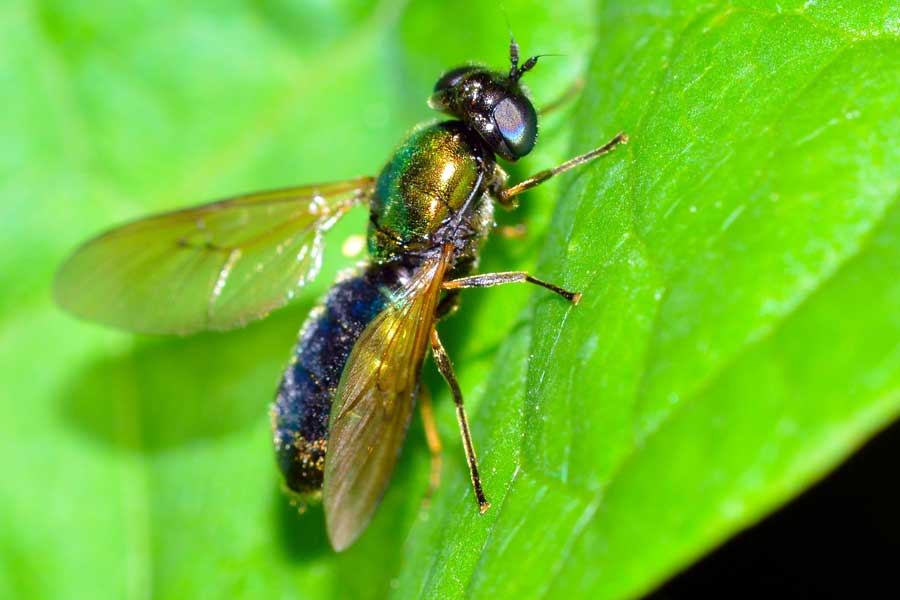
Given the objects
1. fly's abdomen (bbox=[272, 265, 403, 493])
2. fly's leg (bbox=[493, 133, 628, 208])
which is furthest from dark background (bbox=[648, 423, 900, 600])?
fly's leg (bbox=[493, 133, 628, 208])

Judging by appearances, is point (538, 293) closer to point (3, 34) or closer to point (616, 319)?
point (616, 319)

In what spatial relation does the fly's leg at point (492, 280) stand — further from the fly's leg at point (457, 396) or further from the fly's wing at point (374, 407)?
the fly's leg at point (457, 396)

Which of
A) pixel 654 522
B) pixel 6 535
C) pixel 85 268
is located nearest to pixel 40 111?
pixel 85 268

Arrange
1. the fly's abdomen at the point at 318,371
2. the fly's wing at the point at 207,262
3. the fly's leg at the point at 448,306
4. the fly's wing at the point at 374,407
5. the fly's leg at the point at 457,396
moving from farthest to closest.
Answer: the fly's wing at the point at 207,262 → the fly's leg at the point at 448,306 → the fly's abdomen at the point at 318,371 → the fly's wing at the point at 374,407 → the fly's leg at the point at 457,396

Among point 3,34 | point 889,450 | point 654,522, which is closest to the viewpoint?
point 654,522

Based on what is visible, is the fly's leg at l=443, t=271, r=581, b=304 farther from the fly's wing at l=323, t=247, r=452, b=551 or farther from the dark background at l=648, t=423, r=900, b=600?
the dark background at l=648, t=423, r=900, b=600

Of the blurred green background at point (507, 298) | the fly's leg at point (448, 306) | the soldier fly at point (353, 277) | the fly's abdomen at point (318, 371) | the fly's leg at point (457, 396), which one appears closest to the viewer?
the blurred green background at point (507, 298)

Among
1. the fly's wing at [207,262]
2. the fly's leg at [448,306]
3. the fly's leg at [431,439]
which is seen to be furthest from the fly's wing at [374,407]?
the fly's wing at [207,262]
